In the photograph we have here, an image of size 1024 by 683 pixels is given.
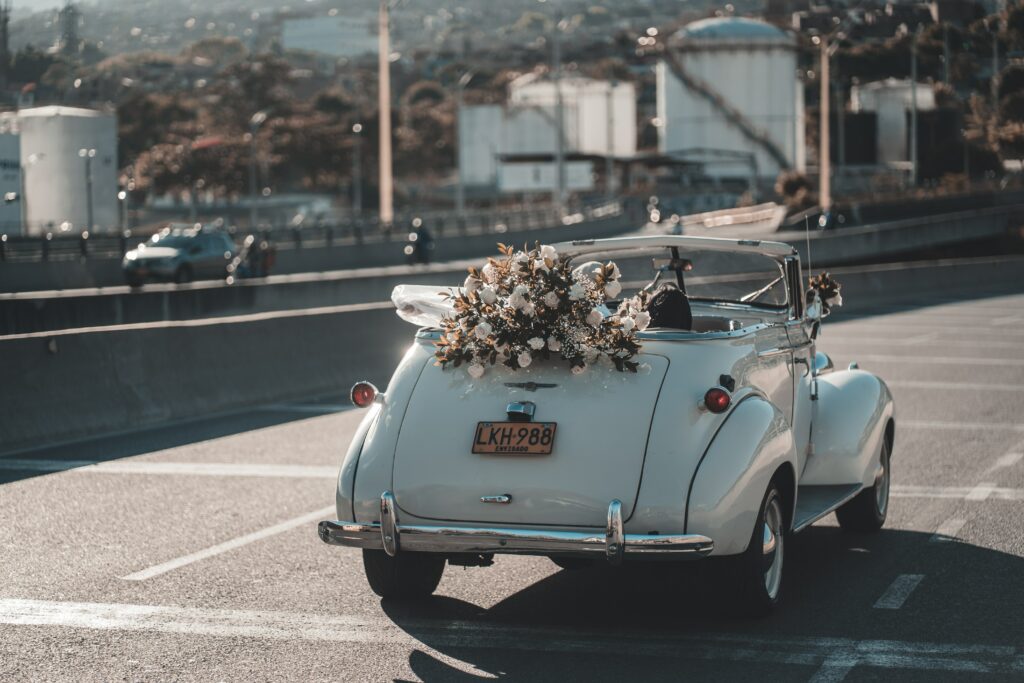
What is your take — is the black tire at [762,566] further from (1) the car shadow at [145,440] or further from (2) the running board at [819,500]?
(1) the car shadow at [145,440]

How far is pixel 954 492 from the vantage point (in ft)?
34.2

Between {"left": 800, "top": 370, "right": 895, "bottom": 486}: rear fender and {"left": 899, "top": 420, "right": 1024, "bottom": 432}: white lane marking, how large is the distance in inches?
194

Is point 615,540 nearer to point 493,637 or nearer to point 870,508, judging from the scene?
point 493,637

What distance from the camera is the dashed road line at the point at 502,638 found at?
20.9 ft

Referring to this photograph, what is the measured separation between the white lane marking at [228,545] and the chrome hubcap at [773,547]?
9.86 feet

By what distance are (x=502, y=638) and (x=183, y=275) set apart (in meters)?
33.8

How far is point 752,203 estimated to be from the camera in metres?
112

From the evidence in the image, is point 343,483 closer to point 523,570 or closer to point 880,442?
point 523,570

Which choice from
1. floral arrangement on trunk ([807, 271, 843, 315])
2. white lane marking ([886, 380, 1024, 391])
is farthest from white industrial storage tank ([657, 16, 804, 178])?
floral arrangement on trunk ([807, 271, 843, 315])

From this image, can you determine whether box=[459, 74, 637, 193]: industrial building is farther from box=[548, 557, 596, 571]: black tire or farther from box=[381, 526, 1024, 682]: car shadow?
box=[548, 557, 596, 571]: black tire

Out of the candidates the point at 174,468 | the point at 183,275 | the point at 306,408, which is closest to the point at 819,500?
the point at 174,468

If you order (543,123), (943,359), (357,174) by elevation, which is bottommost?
(943,359)

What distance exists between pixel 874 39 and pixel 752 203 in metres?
21.6

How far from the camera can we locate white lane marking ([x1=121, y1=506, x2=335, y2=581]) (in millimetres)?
8008
